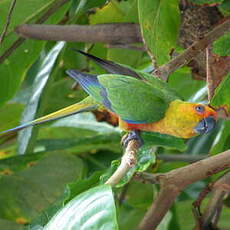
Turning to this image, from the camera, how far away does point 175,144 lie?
120 centimetres

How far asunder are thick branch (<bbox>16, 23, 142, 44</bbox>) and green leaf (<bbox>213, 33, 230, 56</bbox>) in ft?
0.94

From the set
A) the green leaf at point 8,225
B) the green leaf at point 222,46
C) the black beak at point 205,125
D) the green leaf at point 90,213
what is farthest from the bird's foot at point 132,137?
the green leaf at point 8,225

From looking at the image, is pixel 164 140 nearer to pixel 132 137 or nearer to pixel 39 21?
pixel 132 137

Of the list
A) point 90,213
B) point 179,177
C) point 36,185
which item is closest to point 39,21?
point 36,185

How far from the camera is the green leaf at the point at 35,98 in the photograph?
136cm

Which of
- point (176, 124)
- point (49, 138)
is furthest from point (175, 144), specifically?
point (49, 138)

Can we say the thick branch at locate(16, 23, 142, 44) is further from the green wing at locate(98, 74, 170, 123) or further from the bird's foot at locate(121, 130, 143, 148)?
the bird's foot at locate(121, 130, 143, 148)

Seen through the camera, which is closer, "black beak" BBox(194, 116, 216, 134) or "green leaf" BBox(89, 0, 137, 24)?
"black beak" BBox(194, 116, 216, 134)

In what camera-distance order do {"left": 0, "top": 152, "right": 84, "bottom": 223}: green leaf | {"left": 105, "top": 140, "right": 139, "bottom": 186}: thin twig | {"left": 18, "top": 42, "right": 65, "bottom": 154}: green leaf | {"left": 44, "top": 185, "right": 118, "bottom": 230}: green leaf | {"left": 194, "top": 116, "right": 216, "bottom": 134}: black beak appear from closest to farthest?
{"left": 44, "top": 185, "right": 118, "bottom": 230}: green leaf → {"left": 105, "top": 140, "right": 139, "bottom": 186}: thin twig → {"left": 194, "top": 116, "right": 216, "bottom": 134}: black beak → {"left": 18, "top": 42, "right": 65, "bottom": 154}: green leaf → {"left": 0, "top": 152, "right": 84, "bottom": 223}: green leaf

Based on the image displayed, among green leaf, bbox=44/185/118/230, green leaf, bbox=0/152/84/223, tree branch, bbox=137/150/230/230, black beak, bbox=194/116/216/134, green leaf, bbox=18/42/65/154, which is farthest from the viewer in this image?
green leaf, bbox=0/152/84/223

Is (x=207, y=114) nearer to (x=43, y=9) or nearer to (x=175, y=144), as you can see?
(x=175, y=144)

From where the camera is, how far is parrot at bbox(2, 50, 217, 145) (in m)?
1.11

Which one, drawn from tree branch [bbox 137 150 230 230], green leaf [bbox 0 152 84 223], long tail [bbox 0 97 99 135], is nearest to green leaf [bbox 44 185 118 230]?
tree branch [bbox 137 150 230 230]

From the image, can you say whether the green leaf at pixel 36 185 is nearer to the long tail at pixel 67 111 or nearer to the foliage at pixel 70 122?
the foliage at pixel 70 122
